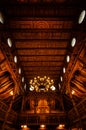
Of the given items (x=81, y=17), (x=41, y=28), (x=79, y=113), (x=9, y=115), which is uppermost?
(x=41, y=28)

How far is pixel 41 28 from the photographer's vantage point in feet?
38.3

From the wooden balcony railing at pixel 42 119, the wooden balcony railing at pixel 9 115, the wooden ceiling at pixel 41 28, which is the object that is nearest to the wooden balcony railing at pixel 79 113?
the wooden balcony railing at pixel 42 119

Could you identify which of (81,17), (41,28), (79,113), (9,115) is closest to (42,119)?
(9,115)

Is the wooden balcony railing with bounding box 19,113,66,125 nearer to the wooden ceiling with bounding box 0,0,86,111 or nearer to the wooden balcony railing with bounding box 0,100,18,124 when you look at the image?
the wooden balcony railing with bounding box 0,100,18,124

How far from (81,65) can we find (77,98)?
5.76 metres

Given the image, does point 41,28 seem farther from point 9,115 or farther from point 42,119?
point 42,119

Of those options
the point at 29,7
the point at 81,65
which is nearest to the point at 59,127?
the point at 81,65

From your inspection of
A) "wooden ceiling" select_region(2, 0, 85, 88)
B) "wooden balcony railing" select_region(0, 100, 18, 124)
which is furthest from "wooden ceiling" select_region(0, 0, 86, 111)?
"wooden balcony railing" select_region(0, 100, 18, 124)

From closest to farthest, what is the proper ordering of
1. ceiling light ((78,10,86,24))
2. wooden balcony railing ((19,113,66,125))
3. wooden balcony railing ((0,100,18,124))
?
ceiling light ((78,10,86,24)) < wooden balcony railing ((0,100,18,124)) < wooden balcony railing ((19,113,66,125))

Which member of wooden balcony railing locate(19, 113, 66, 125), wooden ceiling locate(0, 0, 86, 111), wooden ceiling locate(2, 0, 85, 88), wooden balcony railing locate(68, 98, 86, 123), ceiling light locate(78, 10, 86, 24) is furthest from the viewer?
wooden balcony railing locate(19, 113, 66, 125)

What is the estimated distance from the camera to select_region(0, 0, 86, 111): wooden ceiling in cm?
962

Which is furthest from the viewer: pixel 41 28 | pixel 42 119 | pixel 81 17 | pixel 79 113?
pixel 42 119

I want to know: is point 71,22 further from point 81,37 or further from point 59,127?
point 59,127

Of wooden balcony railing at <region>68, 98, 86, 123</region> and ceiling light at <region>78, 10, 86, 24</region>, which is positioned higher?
ceiling light at <region>78, 10, 86, 24</region>
